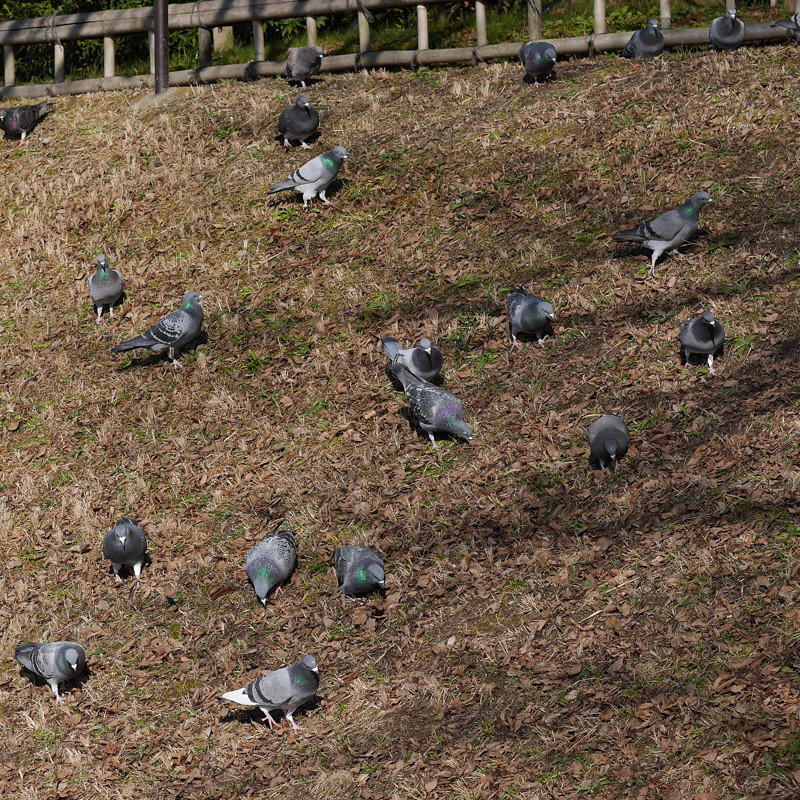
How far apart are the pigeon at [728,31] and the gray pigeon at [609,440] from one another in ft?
27.0

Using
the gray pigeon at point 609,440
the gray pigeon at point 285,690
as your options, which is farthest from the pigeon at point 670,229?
the gray pigeon at point 285,690

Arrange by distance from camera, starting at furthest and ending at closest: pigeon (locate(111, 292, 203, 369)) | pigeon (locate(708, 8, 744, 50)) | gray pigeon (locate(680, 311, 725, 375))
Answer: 1. pigeon (locate(708, 8, 744, 50))
2. pigeon (locate(111, 292, 203, 369))
3. gray pigeon (locate(680, 311, 725, 375))

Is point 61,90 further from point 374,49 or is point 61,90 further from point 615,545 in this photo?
point 615,545

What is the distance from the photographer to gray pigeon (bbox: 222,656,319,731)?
311 inches

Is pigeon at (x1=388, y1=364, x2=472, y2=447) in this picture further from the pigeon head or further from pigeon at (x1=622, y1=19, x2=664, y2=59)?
pigeon at (x1=622, y1=19, x2=664, y2=59)

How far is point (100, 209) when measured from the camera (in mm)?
15289

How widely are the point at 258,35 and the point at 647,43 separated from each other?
6.86 metres

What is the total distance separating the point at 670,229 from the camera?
11344 mm

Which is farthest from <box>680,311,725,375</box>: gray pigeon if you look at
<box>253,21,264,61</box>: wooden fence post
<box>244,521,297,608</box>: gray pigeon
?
<box>253,21,264,61</box>: wooden fence post

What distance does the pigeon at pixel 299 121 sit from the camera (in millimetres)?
15031

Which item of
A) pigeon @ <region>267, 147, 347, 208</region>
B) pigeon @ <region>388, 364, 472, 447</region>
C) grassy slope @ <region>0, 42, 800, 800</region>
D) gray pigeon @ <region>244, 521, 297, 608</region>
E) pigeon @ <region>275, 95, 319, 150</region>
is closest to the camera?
grassy slope @ <region>0, 42, 800, 800</region>

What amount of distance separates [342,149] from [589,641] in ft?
27.0

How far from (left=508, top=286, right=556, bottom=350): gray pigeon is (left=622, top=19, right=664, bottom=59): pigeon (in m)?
6.42

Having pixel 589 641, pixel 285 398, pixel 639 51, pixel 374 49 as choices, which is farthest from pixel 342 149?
pixel 589 641
